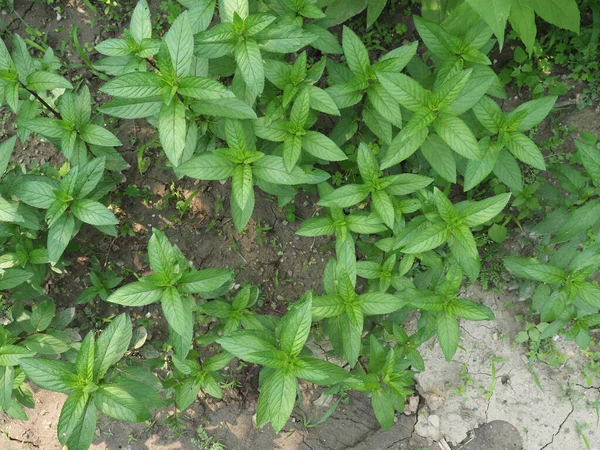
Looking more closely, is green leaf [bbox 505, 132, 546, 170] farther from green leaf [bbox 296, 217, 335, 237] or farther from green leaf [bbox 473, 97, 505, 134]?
green leaf [bbox 296, 217, 335, 237]

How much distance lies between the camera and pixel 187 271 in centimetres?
280

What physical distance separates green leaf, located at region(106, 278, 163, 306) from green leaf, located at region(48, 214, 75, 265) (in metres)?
0.46

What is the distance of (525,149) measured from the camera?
2596mm

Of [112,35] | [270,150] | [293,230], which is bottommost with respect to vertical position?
[293,230]

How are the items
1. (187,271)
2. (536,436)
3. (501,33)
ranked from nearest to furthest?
(501,33) → (187,271) → (536,436)

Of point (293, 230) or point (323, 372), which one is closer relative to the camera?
point (323, 372)

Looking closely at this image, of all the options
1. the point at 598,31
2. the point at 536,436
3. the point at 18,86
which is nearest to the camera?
the point at 18,86

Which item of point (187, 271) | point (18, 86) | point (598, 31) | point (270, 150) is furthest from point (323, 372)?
point (598, 31)

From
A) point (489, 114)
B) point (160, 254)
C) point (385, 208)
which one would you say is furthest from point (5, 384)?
point (489, 114)

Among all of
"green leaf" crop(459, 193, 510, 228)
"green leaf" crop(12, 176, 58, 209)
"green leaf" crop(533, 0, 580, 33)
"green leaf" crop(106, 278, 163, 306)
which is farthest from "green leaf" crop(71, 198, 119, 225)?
"green leaf" crop(533, 0, 580, 33)

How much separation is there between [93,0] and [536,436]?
457 cm

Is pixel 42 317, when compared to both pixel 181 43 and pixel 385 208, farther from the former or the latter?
pixel 385 208

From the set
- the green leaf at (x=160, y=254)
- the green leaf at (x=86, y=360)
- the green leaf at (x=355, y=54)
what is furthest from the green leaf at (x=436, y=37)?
the green leaf at (x=86, y=360)

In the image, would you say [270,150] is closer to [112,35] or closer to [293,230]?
[293,230]
